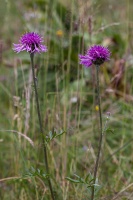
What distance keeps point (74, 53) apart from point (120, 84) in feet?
1.56

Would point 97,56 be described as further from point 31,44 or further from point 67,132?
point 67,132

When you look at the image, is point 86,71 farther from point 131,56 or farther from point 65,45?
point 131,56

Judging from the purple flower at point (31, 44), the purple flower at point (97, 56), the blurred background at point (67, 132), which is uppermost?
the purple flower at point (31, 44)

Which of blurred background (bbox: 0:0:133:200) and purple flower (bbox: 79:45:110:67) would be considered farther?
blurred background (bbox: 0:0:133:200)

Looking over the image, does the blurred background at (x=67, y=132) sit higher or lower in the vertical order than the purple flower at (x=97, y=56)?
lower

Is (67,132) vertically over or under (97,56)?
under

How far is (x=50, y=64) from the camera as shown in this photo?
127 inches

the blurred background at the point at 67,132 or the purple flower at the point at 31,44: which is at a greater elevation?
the purple flower at the point at 31,44

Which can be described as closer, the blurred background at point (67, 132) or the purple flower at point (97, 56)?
the purple flower at point (97, 56)

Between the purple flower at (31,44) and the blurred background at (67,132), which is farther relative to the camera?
the blurred background at (67,132)

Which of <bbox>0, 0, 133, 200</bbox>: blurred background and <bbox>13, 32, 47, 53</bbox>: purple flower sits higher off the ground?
<bbox>13, 32, 47, 53</bbox>: purple flower

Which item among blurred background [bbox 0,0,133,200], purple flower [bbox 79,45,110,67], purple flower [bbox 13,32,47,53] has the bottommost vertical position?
blurred background [bbox 0,0,133,200]

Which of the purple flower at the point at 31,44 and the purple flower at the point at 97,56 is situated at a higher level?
the purple flower at the point at 31,44

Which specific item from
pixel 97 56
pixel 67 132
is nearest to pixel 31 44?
pixel 97 56
